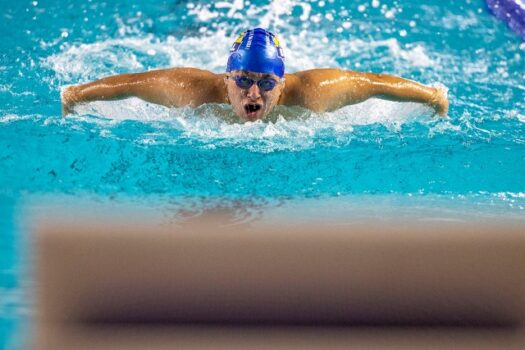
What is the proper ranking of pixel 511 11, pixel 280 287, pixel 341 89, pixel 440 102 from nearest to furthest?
pixel 280 287 → pixel 341 89 → pixel 440 102 → pixel 511 11

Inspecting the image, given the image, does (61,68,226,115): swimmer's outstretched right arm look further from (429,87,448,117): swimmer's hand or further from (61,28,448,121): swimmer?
(429,87,448,117): swimmer's hand

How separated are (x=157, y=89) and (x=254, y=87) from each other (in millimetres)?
497

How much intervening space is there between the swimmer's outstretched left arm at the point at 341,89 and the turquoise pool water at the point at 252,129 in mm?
110

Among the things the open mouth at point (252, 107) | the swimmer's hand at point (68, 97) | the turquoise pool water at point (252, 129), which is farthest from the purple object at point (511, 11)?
the swimmer's hand at point (68, 97)

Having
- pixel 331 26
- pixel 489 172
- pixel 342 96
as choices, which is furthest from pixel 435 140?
pixel 331 26

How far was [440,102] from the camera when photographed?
3836mm

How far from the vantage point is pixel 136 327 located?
22.5 inches

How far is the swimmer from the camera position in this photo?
3.61m

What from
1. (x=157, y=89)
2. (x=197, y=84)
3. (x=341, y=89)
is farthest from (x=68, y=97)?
(x=341, y=89)

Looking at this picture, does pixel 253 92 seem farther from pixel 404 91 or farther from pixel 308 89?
pixel 404 91

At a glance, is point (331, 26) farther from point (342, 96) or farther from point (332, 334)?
point (332, 334)

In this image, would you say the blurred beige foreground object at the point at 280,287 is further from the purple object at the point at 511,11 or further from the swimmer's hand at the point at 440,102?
the purple object at the point at 511,11

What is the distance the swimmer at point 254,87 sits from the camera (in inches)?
142

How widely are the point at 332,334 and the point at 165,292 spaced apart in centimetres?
14
